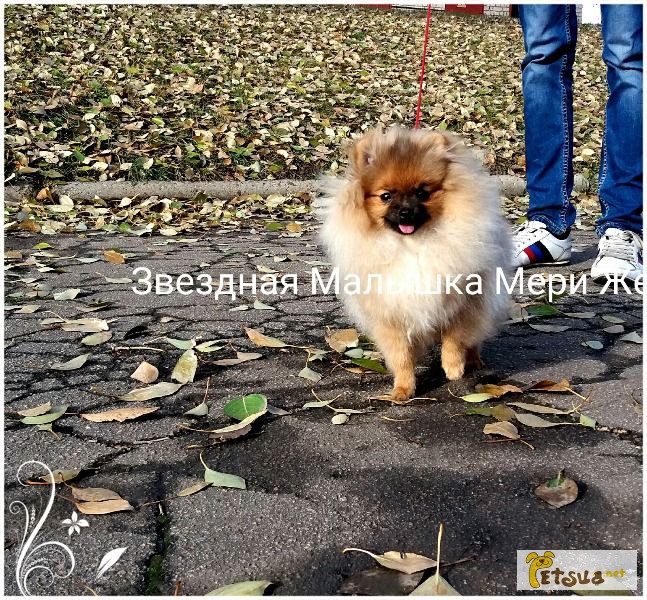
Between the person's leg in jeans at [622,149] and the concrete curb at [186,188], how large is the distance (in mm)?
2197

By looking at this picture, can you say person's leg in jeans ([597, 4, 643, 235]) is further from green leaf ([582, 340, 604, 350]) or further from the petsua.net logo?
the petsua.net logo

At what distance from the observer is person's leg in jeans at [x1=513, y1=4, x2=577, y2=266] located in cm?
428

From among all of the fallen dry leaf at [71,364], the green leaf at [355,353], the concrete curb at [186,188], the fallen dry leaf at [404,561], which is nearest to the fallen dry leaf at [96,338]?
the fallen dry leaf at [71,364]

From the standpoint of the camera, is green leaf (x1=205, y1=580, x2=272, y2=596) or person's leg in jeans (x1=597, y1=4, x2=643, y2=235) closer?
green leaf (x1=205, y1=580, x2=272, y2=596)

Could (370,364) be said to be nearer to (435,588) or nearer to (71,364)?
(71,364)

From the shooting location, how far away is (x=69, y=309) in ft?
12.4

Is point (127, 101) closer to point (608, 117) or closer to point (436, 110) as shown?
point (436, 110)

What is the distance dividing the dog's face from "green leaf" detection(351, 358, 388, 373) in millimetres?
666

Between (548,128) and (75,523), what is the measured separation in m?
3.74

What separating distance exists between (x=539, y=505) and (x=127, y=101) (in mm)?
7713

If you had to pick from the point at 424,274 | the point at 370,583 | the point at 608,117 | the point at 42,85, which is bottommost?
the point at 370,583

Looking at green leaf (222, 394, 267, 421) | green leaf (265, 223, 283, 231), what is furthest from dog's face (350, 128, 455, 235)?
green leaf (265, 223, 283, 231)

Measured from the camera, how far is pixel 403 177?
2578 millimetres

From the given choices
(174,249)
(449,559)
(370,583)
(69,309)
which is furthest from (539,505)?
(174,249)
